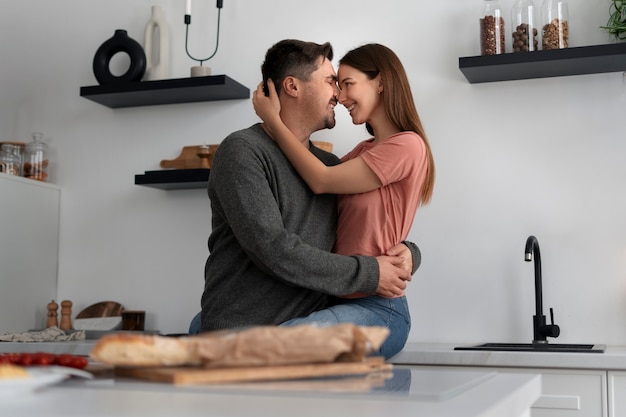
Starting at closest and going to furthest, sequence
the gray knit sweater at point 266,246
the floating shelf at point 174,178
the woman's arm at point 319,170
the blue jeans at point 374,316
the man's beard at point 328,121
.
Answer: the gray knit sweater at point 266,246
the blue jeans at point 374,316
the woman's arm at point 319,170
the man's beard at point 328,121
the floating shelf at point 174,178

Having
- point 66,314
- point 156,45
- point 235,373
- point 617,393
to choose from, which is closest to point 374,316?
point 617,393

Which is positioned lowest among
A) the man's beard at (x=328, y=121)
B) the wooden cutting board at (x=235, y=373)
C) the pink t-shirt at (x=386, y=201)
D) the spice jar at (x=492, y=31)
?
the wooden cutting board at (x=235, y=373)

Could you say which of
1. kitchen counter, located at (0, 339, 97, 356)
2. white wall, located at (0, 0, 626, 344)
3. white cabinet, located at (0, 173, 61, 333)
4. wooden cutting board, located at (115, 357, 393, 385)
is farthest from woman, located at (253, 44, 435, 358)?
white cabinet, located at (0, 173, 61, 333)

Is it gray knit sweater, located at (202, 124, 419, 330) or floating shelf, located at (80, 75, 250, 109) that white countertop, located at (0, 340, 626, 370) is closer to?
gray knit sweater, located at (202, 124, 419, 330)

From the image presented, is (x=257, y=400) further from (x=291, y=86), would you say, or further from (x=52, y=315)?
(x=52, y=315)

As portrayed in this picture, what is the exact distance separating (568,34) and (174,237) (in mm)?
1702

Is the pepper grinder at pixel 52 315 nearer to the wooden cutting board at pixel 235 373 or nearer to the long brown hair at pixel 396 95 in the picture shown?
the long brown hair at pixel 396 95

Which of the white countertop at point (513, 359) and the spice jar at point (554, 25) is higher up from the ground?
the spice jar at point (554, 25)

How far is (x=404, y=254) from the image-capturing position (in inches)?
92.1

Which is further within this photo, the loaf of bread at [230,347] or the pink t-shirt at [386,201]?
the pink t-shirt at [386,201]

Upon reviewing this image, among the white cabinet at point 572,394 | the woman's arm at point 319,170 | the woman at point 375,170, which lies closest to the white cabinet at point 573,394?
the white cabinet at point 572,394

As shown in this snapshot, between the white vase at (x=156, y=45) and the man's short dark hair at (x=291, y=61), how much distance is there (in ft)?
3.51

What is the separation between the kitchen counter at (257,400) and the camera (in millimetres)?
810

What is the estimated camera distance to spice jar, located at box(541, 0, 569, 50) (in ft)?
9.56
